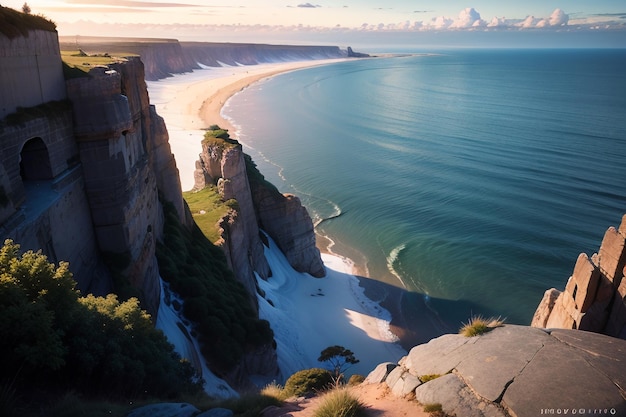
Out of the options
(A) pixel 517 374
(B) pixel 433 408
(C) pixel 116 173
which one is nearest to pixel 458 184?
(C) pixel 116 173

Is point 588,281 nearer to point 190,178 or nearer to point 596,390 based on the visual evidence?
point 596,390

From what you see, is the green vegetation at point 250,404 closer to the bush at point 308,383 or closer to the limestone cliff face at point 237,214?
the bush at point 308,383

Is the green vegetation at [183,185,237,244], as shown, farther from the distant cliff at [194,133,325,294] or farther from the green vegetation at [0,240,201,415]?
the green vegetation at [0,240,201,415]

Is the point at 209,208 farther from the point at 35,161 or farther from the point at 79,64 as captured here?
the point at 35,161

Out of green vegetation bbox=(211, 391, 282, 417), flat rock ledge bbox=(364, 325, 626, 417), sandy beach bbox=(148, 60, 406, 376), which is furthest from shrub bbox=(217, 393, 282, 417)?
sandy beach bbox=(148, 60, 406, 376)

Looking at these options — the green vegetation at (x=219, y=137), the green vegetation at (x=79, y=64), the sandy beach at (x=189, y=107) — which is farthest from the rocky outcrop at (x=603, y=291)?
the sandy beach at (x=189, y=107)

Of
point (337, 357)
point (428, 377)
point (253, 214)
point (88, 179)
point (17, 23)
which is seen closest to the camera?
point (428, 377)
